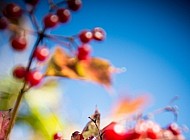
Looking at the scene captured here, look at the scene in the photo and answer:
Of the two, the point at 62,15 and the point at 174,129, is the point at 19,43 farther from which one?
the point at 174,129

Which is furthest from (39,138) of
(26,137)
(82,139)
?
(82,139)

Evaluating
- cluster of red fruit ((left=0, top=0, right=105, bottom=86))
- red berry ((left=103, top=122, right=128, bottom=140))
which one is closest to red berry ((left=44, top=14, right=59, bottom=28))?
cluster of red fruit ((left=0, top=0, right=105, bottom=86))

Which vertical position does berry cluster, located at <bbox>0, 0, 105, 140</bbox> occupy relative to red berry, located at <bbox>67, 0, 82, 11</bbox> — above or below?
below

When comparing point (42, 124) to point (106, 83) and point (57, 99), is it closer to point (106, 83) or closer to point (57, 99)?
point (57, 99)

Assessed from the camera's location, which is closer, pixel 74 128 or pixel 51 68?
pixel 51 68

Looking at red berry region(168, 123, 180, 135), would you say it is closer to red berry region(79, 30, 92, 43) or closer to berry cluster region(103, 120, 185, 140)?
berry cluster region(103, 120, 185, 140)

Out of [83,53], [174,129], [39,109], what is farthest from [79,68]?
[39,109]
